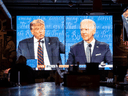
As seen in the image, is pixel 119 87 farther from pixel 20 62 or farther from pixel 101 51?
pixel 101 51

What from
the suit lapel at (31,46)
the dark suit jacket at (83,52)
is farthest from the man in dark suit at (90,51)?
the suit lapel at (31,46)

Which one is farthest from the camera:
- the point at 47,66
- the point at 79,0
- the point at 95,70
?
the point at 47,66

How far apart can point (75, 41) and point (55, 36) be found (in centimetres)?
82

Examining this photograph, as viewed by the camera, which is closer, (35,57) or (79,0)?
(79,0)

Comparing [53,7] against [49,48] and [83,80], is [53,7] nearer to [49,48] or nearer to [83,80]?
[49,48]

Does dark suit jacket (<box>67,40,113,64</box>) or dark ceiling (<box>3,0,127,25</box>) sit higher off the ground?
dark ceiling (<box>3,0,127,25</box>)

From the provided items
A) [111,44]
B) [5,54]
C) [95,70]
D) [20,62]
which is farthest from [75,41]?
[95,70]

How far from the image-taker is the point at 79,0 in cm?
836

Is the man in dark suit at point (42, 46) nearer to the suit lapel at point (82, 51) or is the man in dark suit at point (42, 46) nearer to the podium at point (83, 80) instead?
the suit lapel at point (82, 51)

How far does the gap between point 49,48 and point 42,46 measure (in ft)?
0.94

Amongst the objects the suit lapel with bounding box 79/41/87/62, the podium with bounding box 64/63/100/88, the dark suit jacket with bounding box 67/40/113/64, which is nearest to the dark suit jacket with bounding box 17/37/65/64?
the dark suit jacket with bounding box 67/40/113/64

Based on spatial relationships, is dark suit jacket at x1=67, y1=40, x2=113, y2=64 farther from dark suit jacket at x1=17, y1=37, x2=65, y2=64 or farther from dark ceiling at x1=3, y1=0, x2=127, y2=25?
dark ceiling at x1=3, y1=0, x2=127, y2=25

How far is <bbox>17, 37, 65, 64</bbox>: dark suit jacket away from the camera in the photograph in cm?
906

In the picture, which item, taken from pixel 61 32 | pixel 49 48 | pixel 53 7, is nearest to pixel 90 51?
pixel 61 32
